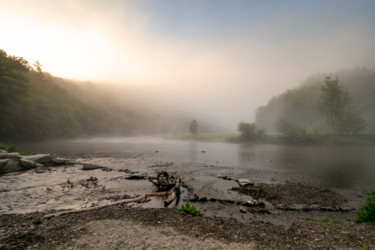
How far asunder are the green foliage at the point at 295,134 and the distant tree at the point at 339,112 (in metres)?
17.8

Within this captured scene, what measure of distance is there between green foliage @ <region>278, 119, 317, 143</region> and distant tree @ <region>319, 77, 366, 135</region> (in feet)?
58.5

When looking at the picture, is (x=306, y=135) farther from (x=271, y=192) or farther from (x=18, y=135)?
(x=18, y=135)

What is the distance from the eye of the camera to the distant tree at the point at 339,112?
84.8 m

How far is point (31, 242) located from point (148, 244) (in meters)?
5.14

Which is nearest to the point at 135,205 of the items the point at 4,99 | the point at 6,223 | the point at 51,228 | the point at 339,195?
the point at 51,228

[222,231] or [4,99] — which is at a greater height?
[4,99]

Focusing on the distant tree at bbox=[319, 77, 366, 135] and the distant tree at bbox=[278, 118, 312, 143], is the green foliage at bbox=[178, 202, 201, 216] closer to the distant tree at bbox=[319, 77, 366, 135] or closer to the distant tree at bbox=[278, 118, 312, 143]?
the distant tree at bbox=[278, 118, 312, 143]

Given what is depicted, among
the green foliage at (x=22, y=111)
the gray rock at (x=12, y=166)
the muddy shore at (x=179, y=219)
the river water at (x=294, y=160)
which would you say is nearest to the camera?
the muddy shore at (x=179, y=219)

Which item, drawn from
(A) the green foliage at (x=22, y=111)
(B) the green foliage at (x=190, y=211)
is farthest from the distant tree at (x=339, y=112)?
(A) the green foliage at (x=22, y=111)

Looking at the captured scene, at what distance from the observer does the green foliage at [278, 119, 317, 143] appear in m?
81.0

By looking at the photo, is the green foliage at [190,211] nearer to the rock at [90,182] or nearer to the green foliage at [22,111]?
the rock at [90,182]

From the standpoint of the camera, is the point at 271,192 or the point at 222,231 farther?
the point at 271,192

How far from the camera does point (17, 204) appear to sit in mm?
12523

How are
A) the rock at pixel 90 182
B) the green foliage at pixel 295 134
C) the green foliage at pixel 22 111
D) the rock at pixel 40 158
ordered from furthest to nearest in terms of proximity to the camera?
1. the green foliage at pixel 295 134
2. the green foliage at pixel 22 111
3. the rock at pixel 40 158
4. the rock at pixel 90 182
